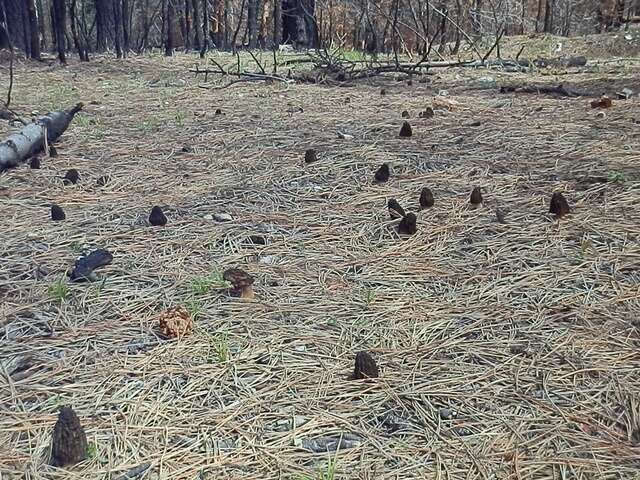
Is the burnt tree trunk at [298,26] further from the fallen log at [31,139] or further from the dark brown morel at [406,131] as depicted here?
the dark brown morel at [406,131]

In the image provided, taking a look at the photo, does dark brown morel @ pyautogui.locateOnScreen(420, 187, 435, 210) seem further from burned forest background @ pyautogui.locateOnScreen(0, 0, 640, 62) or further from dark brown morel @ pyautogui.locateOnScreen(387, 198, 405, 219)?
burned forest background @ pyautogui.locateOnScreen(0, 0, 640, 62)

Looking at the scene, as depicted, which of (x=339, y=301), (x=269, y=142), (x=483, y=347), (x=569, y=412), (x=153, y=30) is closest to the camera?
(x=569, y=412)

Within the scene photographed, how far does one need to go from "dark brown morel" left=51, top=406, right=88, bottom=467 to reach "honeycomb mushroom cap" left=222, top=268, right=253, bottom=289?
885mm

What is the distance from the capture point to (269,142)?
463 cm

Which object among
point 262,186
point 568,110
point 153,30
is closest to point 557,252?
point 262,186

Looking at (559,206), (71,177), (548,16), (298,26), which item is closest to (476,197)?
(559,206)

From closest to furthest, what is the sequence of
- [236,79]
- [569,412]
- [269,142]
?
1. [569,412]
2. [269,142]
3. [236,79]

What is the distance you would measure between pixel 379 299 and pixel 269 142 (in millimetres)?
2614

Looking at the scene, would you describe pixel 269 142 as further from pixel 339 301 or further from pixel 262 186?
pixel 339 301

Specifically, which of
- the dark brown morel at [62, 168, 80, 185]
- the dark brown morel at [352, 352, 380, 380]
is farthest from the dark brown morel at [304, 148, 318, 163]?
the dark brown morel at [352, 352, 380, 380]

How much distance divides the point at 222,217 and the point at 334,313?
3.58 ft

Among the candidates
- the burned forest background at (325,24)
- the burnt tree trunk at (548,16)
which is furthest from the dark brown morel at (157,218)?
the burnt tree trunk at (548,16)

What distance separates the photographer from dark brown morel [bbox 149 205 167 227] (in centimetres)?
299

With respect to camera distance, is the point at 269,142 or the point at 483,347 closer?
the point at 483,347
